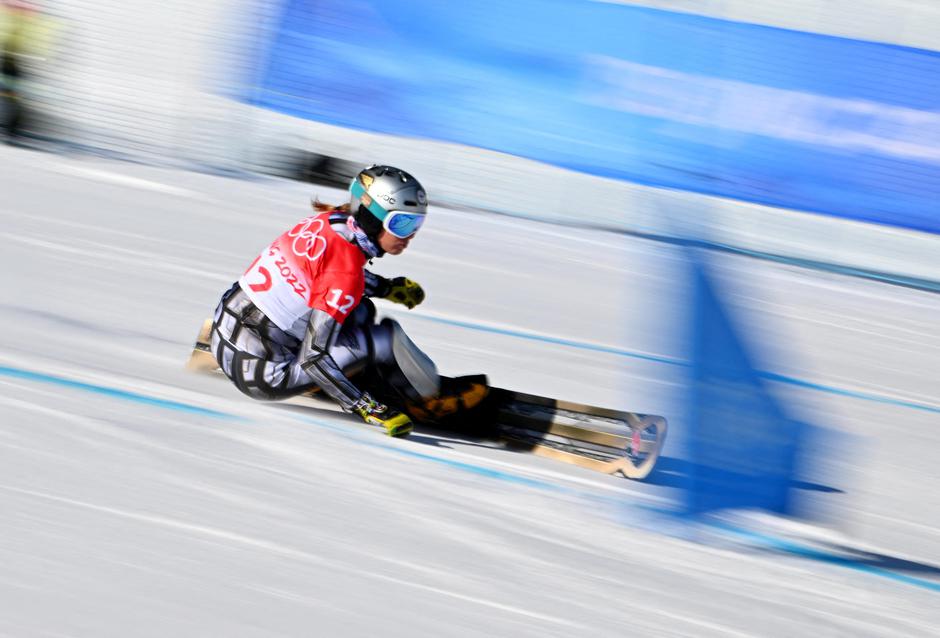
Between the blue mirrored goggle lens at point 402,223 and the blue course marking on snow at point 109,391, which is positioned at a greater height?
the blue mirrored goggle lens at point 402,223

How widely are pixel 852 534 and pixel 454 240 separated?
17.8 feet

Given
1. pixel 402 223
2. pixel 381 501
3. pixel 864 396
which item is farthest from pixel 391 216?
pixel 864 396

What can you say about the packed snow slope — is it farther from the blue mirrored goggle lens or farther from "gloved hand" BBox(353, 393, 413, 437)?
the blue mirrored goggle lens

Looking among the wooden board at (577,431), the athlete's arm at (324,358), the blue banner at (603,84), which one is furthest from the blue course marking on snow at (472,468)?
the blue banner at (603,84)

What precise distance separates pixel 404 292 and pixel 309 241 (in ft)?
2.18

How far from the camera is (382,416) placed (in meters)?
4.79

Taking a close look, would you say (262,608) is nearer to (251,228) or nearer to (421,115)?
(251,228)

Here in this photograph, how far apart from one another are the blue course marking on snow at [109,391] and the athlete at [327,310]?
0.21 m

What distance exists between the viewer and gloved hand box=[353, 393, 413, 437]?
4773 mm

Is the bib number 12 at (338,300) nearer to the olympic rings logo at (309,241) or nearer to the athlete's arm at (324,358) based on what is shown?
the athlete's arm at (324,358)

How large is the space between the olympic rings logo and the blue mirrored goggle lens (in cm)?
29

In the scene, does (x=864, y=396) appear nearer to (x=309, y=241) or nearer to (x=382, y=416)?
(x=382, y=416)

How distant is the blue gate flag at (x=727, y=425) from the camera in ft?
14.0

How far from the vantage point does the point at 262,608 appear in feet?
11.1
